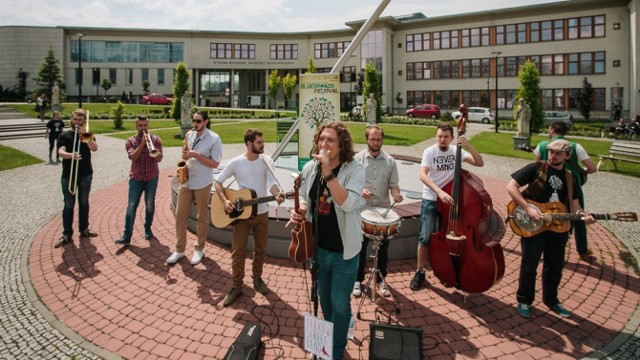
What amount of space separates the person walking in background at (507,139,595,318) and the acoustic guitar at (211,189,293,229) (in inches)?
111

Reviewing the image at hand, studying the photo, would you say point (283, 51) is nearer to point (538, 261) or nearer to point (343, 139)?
point (538, 261)

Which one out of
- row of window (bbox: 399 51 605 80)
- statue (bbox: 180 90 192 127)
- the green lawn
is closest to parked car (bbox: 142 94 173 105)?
statue (bbox: 180 90 192 127)

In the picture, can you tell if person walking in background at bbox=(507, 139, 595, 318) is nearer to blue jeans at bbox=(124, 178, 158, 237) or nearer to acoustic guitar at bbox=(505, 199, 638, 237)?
acoustic guitar at bbox=(505, 199, 638, 237)

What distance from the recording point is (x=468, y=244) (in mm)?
4395

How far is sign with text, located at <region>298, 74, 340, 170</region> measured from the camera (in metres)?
9.45

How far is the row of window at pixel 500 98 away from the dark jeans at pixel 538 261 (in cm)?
4029

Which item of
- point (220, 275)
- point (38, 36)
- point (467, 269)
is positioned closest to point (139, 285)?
point (220, 275)

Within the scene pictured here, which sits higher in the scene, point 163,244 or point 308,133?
point 308,133

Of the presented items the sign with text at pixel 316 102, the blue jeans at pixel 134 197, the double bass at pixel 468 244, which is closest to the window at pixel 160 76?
the sign with text at pixel 316 102

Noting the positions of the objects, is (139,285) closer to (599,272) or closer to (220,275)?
(220,275)

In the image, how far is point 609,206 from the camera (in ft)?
31.3

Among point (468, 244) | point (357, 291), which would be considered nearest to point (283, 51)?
point (357, 291)

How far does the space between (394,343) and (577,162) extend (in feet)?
A: 14.5

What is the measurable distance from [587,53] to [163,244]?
4944 cm
